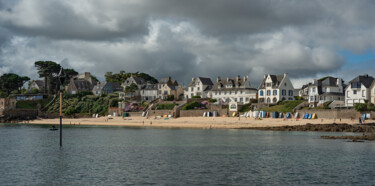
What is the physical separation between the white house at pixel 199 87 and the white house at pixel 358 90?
149ft

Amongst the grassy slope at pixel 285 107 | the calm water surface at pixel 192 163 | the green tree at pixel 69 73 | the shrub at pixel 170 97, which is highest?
the green tree at pixel 69 73

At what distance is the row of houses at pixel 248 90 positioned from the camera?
81.5m

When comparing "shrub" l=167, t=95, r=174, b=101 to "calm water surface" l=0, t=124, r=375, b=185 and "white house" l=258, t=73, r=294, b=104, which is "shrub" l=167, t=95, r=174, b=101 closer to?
"white house" l=258, t=73, r=294, b=104

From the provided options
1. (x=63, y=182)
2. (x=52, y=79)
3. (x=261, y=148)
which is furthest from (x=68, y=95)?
(x=63, y=182)

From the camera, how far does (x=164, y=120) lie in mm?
94875

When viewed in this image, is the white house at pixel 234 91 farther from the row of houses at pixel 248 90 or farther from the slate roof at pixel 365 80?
the slate roof at pixel 365 80

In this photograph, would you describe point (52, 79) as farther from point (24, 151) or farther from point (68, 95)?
point (24, 151)

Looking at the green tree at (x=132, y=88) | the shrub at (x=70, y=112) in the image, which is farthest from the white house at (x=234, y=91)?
the shrub at (x=70, y=112)

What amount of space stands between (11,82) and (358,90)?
133 meters

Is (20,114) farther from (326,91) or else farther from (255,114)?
(326,91)

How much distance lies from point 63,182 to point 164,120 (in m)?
68.8

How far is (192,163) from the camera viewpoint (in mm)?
33688

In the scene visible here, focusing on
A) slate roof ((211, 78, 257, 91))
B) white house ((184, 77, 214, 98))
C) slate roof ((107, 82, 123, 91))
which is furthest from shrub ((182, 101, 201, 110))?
slate roof ((107, 82, 123, 91))

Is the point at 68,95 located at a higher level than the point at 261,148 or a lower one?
higher
